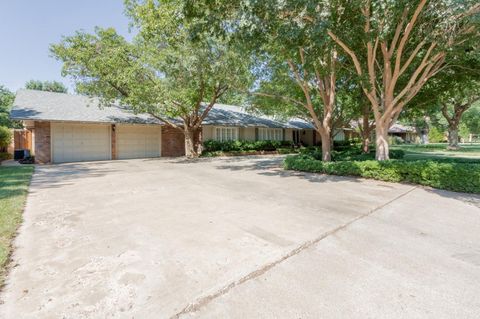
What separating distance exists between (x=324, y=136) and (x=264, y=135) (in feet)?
45.2

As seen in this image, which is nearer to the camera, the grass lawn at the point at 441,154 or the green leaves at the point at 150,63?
the green leaves at the point at 150,63

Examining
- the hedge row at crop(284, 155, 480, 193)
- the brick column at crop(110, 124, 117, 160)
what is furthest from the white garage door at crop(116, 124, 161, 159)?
the hedge row at crop(284, 155, 480, 193)

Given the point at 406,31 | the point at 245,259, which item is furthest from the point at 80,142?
the point at 406,31

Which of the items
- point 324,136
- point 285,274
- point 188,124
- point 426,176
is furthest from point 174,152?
point 285,274

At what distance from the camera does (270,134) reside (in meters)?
27.0

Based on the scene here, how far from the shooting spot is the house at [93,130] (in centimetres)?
1541

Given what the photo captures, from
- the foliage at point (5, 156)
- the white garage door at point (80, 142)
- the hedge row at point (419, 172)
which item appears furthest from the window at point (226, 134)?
the foliage at point (5, 156)

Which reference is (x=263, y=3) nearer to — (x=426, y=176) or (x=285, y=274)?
(x=285, y=274)

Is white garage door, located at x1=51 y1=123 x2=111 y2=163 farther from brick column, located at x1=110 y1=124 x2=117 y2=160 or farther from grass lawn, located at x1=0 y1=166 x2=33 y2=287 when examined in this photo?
grass lawn, located at x1=0 y1=166 x2=33 y2=287

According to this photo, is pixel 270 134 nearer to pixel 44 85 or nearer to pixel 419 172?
pixel 419 172

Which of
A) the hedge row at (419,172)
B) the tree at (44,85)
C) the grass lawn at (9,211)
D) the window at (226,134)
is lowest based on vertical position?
the grass lawn at (9,211)

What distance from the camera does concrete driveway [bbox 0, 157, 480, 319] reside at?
2.49 m

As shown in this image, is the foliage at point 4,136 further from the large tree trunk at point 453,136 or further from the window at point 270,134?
the large tree trunk at point 453,136

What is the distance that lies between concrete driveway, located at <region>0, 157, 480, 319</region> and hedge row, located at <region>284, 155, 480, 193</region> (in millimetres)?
1462
